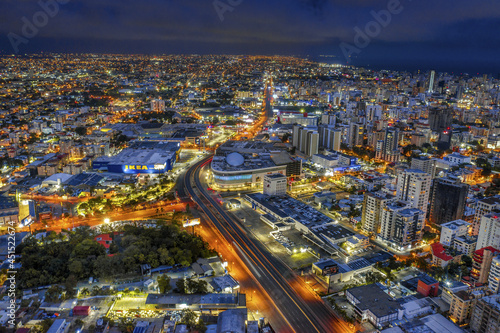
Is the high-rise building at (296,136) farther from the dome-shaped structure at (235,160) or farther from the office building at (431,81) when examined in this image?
the office building at (431,81)

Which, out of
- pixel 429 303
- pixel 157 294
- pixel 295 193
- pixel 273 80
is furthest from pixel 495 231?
pixel 273 80

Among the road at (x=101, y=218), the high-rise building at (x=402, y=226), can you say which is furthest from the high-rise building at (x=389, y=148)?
the road at (x=101, y=218)

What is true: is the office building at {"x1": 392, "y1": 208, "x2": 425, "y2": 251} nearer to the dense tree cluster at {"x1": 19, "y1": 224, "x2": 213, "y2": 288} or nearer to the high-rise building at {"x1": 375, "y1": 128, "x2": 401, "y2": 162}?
the dense tree cluster at {"x1": 19, "y1": 224, "x2": 213, "y2": 288}

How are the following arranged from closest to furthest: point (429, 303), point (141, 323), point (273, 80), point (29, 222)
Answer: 1. point (141, 323)
2. point (429, 303)
3. point (29, 222)
4. point (273, 80)

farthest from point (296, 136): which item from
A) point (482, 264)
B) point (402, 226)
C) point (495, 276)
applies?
point (495, 276)

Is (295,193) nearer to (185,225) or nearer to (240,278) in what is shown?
(185,225)

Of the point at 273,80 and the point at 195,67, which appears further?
the point at 195,67

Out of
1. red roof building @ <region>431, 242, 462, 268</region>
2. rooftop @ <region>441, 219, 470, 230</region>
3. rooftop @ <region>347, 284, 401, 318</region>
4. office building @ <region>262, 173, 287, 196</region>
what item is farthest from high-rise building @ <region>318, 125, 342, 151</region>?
rooftop @ <region>347, 284, 401, 318</region>
